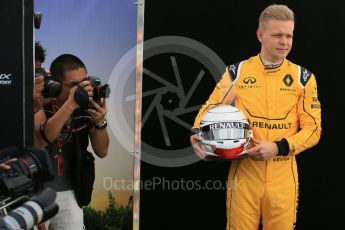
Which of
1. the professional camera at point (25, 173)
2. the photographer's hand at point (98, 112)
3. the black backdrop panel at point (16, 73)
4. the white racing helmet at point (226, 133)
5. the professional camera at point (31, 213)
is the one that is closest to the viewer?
the professional camera at point (31, 213)

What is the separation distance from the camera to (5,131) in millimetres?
2348

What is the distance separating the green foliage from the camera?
301cm

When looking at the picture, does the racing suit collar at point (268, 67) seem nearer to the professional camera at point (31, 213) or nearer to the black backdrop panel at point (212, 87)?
the black backdrop panel at point (212, 87)

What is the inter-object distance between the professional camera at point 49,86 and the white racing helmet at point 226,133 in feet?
2.40

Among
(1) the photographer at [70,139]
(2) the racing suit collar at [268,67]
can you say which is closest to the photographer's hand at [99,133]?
(1) the photographer at [70,139]

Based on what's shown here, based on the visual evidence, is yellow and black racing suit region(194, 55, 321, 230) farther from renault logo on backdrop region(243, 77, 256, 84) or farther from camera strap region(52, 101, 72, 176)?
camera strap region(52, 101, 72, 176)

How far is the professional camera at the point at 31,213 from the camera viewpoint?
65.9 inches

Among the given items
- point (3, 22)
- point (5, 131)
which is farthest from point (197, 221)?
point (3, 22)

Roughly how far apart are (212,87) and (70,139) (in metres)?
0.90

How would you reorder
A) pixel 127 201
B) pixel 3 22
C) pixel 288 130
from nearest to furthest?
pixel 3 22 < pixel 288 130 < pixel 127 201

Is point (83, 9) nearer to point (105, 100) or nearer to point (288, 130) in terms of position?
point (105, 100)

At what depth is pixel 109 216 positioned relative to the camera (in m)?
3.01

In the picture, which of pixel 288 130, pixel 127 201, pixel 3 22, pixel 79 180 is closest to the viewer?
pixel 3 22

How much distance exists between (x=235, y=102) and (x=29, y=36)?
1.07 meters
